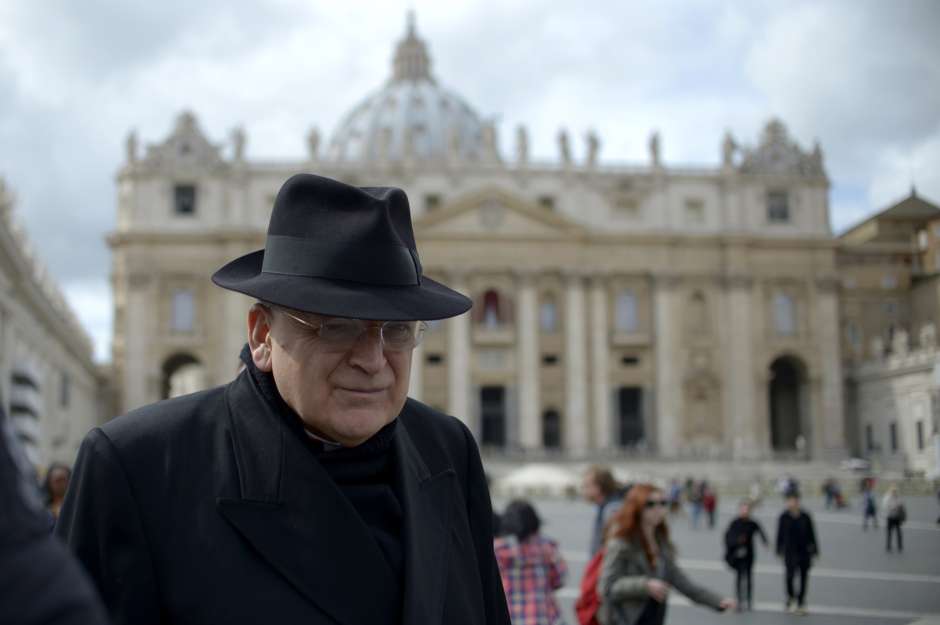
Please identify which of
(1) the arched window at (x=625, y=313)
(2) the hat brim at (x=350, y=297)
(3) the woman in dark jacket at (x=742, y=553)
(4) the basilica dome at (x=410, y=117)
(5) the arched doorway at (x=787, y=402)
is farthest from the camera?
(4) the basilica dome at (x=410, y=117)

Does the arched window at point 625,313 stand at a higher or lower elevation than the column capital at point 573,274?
lower

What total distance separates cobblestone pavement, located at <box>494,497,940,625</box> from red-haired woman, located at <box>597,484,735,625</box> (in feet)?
3.59

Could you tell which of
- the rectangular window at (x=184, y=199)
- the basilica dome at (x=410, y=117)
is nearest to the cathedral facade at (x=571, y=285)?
the rectangular window at (x=184, y=199)

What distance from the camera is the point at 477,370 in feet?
177

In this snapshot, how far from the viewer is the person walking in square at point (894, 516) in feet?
24.3

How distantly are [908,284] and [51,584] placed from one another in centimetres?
975

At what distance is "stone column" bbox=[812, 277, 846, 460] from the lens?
53812 mm

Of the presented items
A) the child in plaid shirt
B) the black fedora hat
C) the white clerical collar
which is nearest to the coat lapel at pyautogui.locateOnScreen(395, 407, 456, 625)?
the white clerical collar

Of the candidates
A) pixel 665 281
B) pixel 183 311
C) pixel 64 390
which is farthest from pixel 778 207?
pixel 64 390

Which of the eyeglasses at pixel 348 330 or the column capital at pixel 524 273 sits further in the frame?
the column capital at pixel 524 273

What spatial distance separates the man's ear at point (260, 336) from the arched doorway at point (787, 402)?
55771 mm

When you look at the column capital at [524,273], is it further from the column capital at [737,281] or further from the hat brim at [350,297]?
the hat brim at [350,297]

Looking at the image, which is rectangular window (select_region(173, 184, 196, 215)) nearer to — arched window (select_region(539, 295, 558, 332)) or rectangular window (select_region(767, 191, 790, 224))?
arched window (select_region(539, 295, 558, 332))

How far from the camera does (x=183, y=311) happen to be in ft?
181
